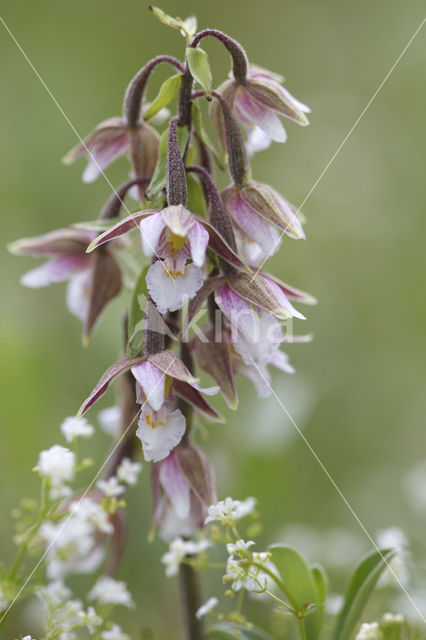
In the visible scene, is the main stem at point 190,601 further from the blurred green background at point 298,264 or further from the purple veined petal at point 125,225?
the purple veined petal at point 125,225

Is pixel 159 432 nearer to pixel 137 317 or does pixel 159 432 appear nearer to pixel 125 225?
pixel 137 317

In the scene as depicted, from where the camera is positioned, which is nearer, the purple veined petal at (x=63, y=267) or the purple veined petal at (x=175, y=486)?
the purple veined petal at (x=175, y=486)

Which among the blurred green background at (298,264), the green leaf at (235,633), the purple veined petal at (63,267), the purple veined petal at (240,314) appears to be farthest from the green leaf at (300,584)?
the purple veined petal at (63,267)

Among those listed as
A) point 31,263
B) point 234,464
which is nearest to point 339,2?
point 31,263

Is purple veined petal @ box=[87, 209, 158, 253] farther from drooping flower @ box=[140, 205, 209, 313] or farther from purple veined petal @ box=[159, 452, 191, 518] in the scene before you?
purple veined petal @ box=[159, 452, 191, 518]

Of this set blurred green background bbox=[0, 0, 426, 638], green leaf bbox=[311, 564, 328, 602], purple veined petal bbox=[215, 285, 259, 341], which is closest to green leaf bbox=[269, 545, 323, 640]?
green leaf bbox=[311, 564, 328, 602]

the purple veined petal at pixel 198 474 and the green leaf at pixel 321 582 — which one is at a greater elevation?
the purple veined petal at pixel 198 474

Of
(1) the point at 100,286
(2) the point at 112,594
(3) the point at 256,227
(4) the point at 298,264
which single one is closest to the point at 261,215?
(3) the point at 256,227

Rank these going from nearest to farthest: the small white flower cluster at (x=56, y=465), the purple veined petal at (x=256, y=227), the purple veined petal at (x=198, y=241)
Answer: the purple veined petal at (x=198, y=241) → the small white flower cluster at (x=56, y=465) → the purple veined petal at (x=256, y=227)
